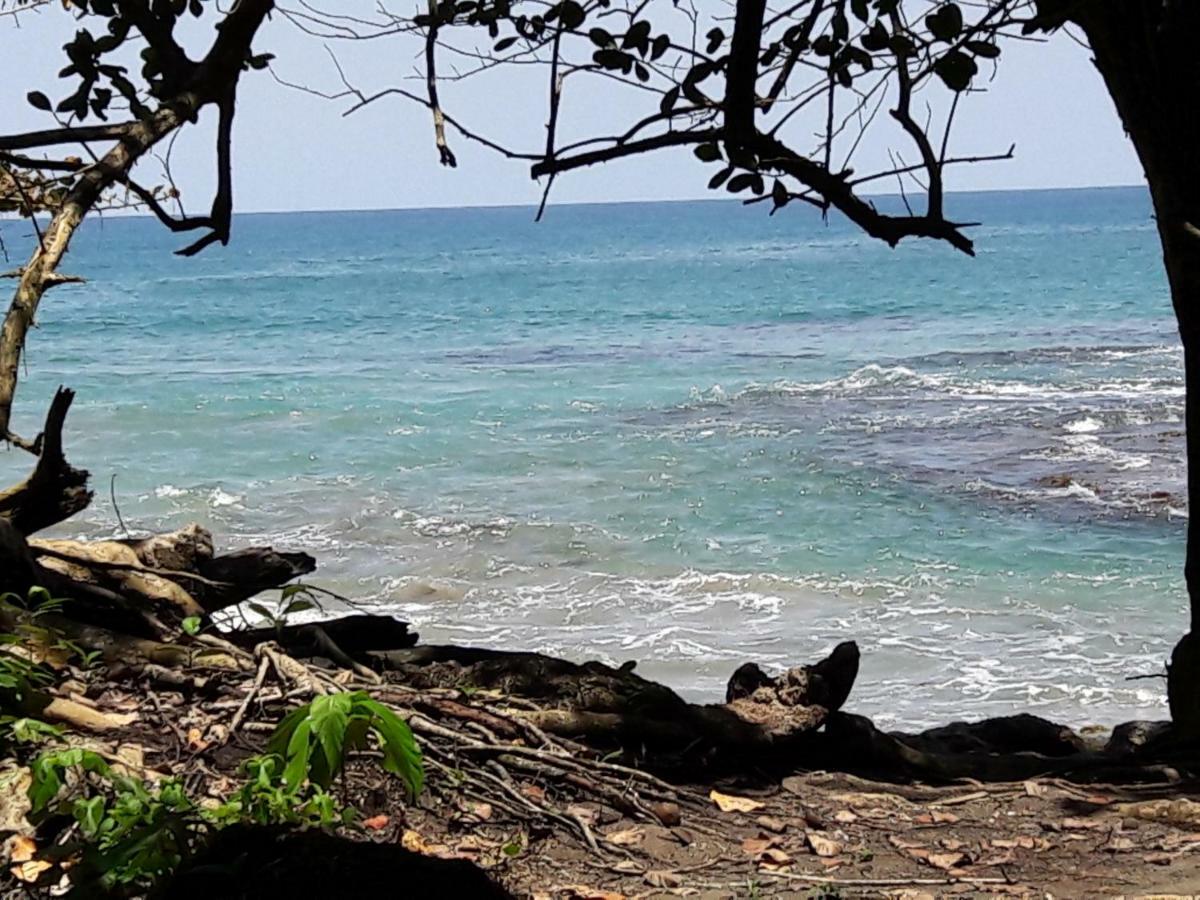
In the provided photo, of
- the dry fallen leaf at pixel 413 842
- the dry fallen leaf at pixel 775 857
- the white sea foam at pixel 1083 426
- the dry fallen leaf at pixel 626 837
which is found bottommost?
the white sea foam at pixel 1083 426

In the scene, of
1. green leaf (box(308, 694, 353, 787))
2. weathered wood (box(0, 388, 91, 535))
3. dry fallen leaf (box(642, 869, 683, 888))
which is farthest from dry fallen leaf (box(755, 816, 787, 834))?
weathered wood (box(0, 388, 91, 535))

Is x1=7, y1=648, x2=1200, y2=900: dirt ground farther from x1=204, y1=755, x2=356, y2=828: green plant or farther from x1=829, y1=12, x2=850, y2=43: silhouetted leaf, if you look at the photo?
x1=829, y1=12, x2=850, y2=43: silhouetted leaf

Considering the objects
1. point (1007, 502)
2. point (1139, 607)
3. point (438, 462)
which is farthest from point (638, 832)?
point (438, 462)

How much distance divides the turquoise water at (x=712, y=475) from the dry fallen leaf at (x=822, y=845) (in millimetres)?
2865

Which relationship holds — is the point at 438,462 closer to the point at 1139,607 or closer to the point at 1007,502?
the point at 1007,502

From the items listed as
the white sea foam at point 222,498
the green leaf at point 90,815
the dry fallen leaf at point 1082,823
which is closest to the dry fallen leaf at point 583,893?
the green leaf at point 90,815

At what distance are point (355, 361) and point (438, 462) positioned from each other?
13793mm

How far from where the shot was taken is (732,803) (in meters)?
3.70

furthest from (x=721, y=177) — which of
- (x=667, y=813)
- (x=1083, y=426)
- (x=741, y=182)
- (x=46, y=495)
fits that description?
(x=1083, y=426)

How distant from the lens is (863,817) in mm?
3660

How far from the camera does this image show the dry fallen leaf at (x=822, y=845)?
3.35 meters

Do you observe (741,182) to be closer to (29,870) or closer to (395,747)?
(395,747)

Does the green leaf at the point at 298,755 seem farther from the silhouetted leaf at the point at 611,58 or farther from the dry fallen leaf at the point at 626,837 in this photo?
the silhouetted leaf at the point at 611,58

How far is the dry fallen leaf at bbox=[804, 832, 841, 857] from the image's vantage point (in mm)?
3352
